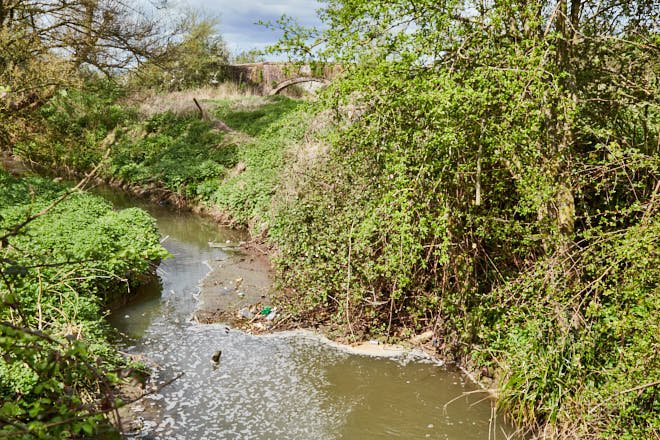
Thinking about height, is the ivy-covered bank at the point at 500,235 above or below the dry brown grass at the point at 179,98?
below

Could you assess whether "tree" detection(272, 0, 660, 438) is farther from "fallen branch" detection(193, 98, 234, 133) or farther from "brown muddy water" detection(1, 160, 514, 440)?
"fallen branch" detection(193, 98, 234, 133)

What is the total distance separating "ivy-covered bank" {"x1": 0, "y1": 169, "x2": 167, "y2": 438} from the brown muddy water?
71 cm

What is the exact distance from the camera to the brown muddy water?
5.45 m

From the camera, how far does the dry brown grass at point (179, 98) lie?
22589mm

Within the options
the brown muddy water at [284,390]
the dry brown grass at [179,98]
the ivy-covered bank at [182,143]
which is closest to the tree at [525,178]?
the brown muddy water at [284,390]

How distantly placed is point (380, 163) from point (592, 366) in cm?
350

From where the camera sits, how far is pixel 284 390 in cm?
619

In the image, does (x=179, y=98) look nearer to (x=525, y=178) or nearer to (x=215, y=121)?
(x=215, y=121)

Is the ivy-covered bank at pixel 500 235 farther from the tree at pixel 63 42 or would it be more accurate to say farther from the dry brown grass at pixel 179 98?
the dry brown grass at pixel 179 98

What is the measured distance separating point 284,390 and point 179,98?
20.1 m

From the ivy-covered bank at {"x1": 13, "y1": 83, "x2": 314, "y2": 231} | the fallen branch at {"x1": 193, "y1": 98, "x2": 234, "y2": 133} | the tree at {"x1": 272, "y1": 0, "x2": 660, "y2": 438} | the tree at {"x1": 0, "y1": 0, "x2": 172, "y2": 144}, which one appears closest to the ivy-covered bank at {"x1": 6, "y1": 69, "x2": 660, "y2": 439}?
the tree at {"x1": 272, "y1": 0, "x2": 660, "y2": 438}

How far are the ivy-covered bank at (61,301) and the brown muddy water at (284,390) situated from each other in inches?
27.8

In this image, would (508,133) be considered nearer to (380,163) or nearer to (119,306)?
(380,163)

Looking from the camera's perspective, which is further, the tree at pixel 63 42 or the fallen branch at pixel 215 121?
the fallen branch at pixel 215 121
